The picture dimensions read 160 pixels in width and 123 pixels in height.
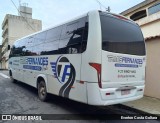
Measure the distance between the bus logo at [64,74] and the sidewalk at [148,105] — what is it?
7.99 ft

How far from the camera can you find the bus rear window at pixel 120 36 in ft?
17.9

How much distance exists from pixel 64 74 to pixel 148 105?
3.23 metres

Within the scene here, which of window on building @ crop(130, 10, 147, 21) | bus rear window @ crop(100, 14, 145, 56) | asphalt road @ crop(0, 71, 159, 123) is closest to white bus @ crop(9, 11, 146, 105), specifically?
bus rear window @ crop(100, 14, 145, 56)

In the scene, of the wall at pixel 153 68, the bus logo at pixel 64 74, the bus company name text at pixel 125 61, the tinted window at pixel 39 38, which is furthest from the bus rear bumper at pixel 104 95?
the tinted window at pixel 39 38

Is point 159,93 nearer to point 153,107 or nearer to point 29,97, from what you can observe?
point 153,107

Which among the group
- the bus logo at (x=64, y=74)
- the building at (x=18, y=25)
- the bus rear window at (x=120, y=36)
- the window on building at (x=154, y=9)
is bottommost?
the bus logo at (x=64, y=74)

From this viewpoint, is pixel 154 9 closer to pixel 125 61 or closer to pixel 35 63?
pixel 35 63

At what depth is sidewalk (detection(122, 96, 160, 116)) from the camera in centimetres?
657

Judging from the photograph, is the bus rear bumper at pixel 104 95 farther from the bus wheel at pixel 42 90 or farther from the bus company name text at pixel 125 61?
the bus wheel at pixel 42 90

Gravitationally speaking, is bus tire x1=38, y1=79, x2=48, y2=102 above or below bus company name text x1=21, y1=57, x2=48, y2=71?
below

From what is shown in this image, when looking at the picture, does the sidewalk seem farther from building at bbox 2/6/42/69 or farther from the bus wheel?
building at bbox 2/6/42/69

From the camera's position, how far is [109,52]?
5.36 metres

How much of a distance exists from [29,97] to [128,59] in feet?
15.6

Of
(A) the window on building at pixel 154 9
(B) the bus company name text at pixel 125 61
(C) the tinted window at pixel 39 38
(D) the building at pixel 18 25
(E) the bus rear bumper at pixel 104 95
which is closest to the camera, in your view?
(E) the bus rear bumper at pixel 104 95
